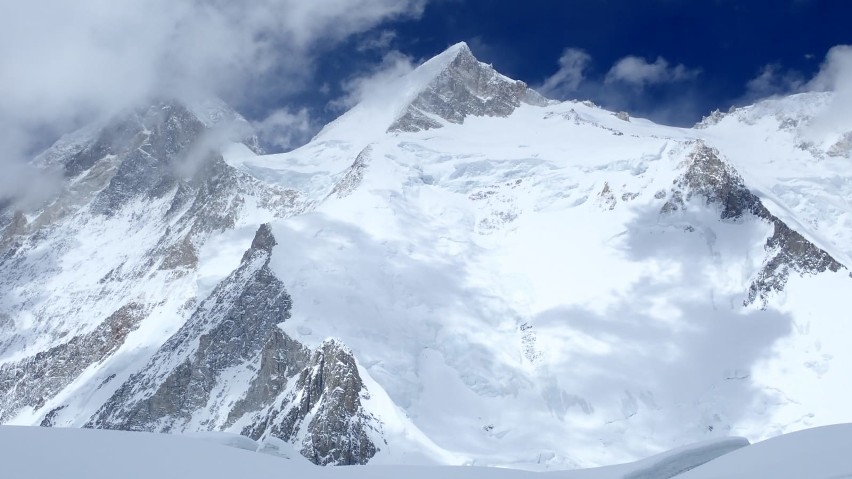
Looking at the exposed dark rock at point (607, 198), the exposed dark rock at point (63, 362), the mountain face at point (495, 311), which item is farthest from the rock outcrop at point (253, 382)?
the exposed dark rock at point (607, 198)

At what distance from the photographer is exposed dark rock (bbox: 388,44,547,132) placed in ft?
520

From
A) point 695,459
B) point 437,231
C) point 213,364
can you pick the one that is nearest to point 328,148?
point 437,231

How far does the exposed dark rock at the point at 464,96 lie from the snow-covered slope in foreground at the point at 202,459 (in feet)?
462

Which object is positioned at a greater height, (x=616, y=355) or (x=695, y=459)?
A: (x=616, y=355)

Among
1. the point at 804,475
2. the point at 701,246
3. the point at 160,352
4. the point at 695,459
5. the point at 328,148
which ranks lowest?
the point at 804,475

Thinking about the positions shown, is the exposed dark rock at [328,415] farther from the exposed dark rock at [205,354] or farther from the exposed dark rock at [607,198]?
the exposed dark rock at [607,198]

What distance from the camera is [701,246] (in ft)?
310

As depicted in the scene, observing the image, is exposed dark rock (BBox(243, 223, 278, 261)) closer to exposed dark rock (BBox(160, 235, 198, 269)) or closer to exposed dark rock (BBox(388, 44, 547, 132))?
exposed dark rock (BBox(160, 235, 198, 269))

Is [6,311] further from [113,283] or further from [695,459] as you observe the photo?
[695,459]

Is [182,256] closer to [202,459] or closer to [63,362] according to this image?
[63,362]

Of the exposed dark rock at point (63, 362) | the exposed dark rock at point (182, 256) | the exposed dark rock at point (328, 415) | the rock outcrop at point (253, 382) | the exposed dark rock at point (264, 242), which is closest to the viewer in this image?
the exposed dark rock at point (328, 415)

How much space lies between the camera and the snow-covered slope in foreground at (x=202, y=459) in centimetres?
1228

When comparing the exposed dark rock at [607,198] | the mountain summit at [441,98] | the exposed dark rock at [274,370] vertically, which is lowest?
the exposed dark rock at [274,370]

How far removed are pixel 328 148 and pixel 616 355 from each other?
89.6 metres
